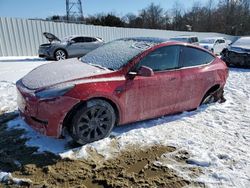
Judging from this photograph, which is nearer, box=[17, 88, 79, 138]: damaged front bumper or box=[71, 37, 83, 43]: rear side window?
box=[17, 88, 79, 138]: damaged front bumper

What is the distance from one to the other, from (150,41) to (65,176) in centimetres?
279

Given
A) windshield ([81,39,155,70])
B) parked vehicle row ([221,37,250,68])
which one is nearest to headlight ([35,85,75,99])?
windshield ([81,39,155,70])

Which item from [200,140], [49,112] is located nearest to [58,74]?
[49,112]

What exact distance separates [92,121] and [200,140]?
66.3 inches

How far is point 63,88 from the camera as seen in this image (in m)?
3.47

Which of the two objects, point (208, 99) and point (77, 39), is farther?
point (77, 39)

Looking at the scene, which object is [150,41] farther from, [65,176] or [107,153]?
[65,176]

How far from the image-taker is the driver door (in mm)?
4102

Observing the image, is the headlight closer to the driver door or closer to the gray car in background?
the driver door

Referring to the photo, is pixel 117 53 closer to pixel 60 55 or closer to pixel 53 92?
pixel 53 92

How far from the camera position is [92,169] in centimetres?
326

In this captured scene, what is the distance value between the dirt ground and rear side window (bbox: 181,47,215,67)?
6.07 ft

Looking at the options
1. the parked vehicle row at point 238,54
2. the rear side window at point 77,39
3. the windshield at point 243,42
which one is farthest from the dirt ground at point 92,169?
the rear side window at point 77,39

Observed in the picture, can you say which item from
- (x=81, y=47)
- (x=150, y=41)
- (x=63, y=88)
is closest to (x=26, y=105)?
(x=63, y=88)
